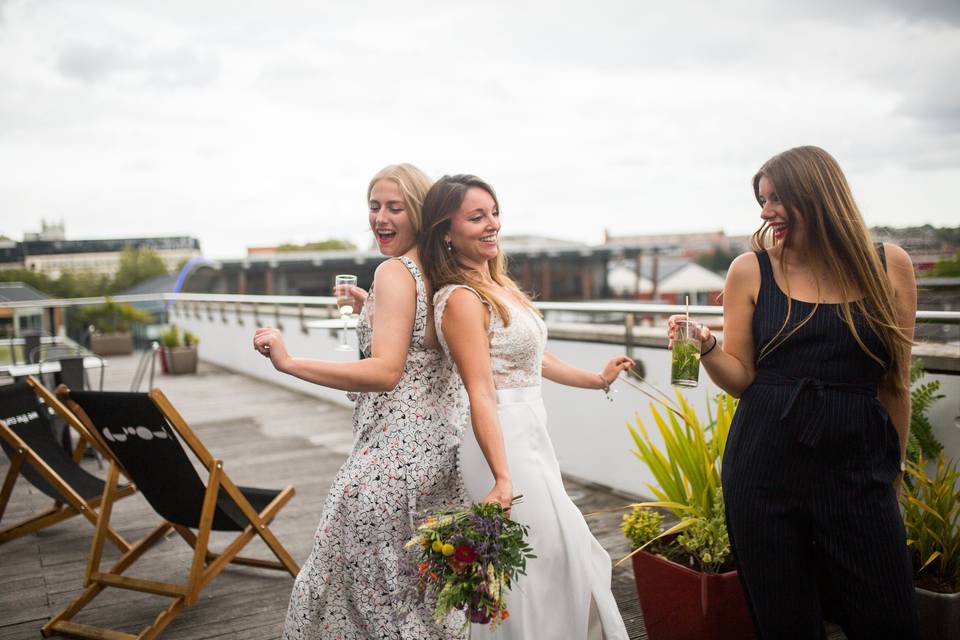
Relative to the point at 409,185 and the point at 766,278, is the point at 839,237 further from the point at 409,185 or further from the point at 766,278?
the point at 409,185

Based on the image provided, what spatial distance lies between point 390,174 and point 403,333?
20.3 inches

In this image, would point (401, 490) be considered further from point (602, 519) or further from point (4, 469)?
point (4, 469)

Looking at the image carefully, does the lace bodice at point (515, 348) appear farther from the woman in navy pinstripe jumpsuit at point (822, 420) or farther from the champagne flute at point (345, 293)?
the champagne flute at point (345, 293)

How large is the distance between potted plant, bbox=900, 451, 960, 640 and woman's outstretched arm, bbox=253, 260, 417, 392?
1.73m

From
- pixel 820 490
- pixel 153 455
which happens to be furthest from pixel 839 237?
pixel 153 455

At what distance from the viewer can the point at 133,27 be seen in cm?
1320

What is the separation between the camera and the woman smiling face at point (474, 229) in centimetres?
207

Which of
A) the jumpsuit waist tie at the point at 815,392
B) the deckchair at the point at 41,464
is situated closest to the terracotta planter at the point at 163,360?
the deckchair at the point at 41,464

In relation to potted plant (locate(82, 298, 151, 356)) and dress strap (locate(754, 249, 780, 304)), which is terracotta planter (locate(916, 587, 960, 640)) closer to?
dress strap (locate(754, 249, 780, 304))

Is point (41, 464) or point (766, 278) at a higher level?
point (766, 278)

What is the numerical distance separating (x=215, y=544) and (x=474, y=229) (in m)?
2.89

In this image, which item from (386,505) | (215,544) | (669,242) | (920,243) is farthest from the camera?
(669,242)

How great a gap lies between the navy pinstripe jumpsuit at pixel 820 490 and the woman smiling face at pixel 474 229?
0.74 m

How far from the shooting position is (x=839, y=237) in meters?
1.81
